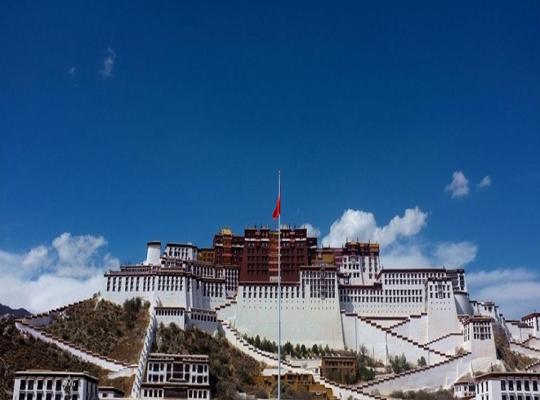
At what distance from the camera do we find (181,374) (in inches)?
2926

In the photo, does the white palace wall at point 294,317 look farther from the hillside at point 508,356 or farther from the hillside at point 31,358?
the hillside at point 31,358

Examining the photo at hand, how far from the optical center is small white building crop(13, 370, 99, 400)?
62.6m

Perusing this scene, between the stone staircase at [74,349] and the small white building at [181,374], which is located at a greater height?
the stone staircase at [74,349]

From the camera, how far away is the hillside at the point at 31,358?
7375cm

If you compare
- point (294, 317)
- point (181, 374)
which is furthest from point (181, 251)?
point (181, 374)

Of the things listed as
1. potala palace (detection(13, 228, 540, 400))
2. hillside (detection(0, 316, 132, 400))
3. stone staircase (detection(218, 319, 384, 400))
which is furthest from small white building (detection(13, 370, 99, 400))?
stone staircase (detection(218, 319, 384, 400))

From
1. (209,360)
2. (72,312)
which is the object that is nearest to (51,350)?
(72,312)

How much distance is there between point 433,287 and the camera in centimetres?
9900

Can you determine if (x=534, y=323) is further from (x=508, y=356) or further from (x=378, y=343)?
(x=378, y=343)

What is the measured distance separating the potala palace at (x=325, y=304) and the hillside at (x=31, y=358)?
1906 millimetres

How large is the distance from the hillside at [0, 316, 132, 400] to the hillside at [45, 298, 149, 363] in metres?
4.04

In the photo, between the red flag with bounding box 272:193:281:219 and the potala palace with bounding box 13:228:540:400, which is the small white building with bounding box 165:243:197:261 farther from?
the red flag with bounding box 272:193:281:219

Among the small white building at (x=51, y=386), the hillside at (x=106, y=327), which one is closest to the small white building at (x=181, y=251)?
the hillside at (x=106, y=327)

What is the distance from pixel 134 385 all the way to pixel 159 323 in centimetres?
1671
